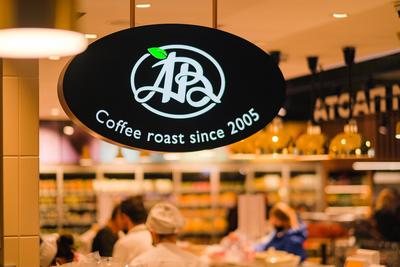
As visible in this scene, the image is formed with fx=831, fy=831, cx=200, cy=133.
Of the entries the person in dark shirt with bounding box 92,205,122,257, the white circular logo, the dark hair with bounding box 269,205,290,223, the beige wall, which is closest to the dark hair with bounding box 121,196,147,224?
the person in dark shirt with bounding box 92,205,122,257

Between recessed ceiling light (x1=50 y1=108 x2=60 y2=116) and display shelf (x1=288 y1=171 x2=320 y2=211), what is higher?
recessed ceiling light (x1=50 y1=108 x2=60 y2=116)

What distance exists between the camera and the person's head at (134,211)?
7.79m

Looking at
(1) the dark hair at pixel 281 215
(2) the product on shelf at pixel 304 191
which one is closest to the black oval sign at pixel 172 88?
(1) the dark hair at pixel 281 215

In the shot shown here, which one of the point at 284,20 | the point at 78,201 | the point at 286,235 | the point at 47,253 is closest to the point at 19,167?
the point at 47,253

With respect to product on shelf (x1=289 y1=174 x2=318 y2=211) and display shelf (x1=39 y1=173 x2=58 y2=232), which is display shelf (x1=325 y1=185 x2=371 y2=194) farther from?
display shelf (x1=39 y1=173 x2=58 y2=232)

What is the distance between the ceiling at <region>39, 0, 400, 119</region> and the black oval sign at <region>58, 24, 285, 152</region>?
100cm

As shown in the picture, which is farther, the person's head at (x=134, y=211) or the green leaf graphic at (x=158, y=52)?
the person's head at (x=134, y=211)

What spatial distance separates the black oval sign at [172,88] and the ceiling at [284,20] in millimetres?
1002

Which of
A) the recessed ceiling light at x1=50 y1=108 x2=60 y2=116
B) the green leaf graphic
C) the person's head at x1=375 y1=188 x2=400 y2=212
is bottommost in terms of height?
the person's head at x1=375 y1=188 x2=400 y2=212

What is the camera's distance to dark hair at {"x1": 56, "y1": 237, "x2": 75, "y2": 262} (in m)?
6.06

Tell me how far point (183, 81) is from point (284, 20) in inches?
104

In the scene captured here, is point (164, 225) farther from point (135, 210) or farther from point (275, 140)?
point (275, 140)

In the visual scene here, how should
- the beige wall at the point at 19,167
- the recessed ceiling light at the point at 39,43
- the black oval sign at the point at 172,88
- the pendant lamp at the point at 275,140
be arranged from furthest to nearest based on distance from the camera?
the pendant lamp at the point at 275,140
the beige wall at the point at 19,167
the black oval sign at the point at 172,88
the recessed ceiling light at the point at 39,43

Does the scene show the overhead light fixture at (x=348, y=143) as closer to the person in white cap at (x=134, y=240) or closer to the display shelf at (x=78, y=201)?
the person in white cap at (x=134, y=240)
